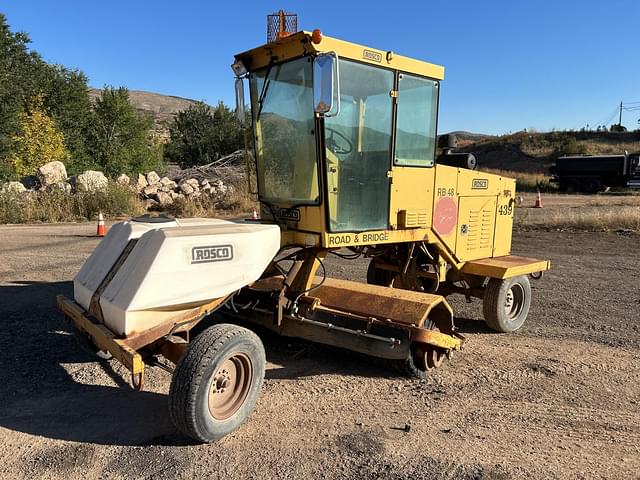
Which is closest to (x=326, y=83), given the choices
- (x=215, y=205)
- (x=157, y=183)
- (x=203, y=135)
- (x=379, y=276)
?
(x=379, y=276)

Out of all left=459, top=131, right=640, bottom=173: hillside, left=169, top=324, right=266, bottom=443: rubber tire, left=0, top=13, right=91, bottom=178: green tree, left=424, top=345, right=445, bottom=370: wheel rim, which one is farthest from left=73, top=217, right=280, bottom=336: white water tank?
left=459, top=131, right=640, bottom=173: hillside

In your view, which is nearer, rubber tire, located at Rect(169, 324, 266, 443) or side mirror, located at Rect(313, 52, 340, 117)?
rubber tire, located at Rect(169, 324, 266, 443)

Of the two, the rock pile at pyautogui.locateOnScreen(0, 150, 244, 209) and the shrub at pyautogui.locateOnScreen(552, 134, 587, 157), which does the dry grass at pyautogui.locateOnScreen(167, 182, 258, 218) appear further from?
the shrub at pyautogui.locateOnScreen(552, 134, 587, 157)

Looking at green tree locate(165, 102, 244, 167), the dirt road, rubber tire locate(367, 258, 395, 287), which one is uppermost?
green tree locate(165, 102, 244, 167)

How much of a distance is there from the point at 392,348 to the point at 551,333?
107 inches

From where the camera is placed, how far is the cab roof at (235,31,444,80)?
4.07m

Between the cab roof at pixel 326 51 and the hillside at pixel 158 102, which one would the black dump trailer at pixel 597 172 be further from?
the hillside at pixel 158 102

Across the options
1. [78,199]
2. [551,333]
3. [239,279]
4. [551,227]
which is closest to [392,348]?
[239,279]

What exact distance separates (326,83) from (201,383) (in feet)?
7.62

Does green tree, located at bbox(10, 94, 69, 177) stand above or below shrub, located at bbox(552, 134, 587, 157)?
below

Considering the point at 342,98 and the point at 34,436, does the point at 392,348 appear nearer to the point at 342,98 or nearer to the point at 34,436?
the point at 342,98

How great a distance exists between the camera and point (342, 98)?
4402mm

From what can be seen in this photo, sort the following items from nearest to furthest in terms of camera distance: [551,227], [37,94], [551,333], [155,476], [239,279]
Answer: [155,476] < [239,279] < [551,333] < [551,227] < [37,94]

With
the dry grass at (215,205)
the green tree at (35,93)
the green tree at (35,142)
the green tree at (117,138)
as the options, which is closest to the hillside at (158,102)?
the green tree at (117,138)
